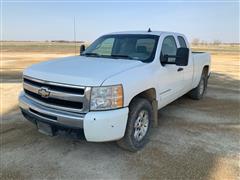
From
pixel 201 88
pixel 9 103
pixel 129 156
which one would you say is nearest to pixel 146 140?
pixel 129 156

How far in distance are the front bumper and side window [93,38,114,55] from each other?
1827 mm

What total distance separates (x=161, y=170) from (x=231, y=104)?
4.25 m

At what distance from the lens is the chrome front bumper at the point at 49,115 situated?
3006 mm

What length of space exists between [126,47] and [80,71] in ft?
5.12

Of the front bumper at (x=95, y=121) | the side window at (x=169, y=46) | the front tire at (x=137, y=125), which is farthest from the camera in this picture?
the side window at (x=169, y=46)

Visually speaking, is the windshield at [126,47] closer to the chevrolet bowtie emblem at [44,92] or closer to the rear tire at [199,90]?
the chevrolet bowtie emblem at [44,92]

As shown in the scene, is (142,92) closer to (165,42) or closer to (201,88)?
(165,42)

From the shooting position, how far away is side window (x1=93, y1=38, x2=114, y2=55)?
4669 millimetres

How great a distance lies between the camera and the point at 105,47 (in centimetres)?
488

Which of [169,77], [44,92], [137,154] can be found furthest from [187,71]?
[44,92]

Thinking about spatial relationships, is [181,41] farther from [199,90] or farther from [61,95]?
[61,95]

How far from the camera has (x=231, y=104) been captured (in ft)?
21.5

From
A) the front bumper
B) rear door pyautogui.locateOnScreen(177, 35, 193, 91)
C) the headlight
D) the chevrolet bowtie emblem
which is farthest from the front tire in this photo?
rear door pyautogui.locateOnScreen(177, 35, 193, 91)

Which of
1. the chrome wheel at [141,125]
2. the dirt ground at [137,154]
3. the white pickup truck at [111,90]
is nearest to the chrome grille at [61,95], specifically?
the white pickup truck at [111,90]
